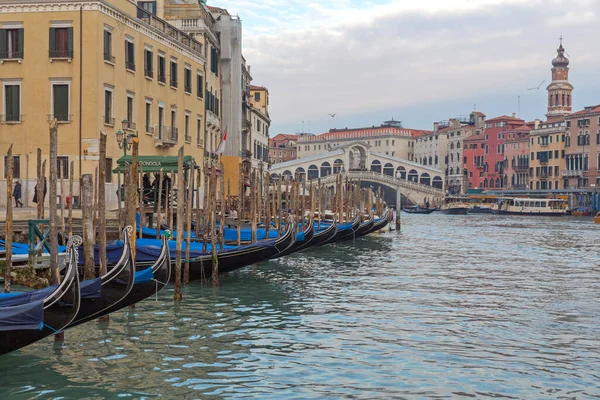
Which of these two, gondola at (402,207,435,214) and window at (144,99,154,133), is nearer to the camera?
window at (144,99,154,133)

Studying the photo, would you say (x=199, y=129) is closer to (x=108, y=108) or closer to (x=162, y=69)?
(x=162, y=69)

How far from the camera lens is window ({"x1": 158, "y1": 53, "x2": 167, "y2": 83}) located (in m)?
21.2

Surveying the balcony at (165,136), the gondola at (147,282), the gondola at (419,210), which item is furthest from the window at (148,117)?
the gondola at (419,210)

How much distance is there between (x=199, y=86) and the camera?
24.5 meters

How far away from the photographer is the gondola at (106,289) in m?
7.16

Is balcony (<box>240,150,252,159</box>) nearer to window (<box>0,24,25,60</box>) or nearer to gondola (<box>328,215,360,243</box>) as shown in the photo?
gondola (<box>328,215,360,243</box>)

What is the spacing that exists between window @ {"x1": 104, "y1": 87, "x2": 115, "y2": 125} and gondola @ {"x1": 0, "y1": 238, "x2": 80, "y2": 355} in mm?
12150

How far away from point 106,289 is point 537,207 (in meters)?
49.1

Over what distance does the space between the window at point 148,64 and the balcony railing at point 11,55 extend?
321 centimetres

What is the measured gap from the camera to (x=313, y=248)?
2098 cm

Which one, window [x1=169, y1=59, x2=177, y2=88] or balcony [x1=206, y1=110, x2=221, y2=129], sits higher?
window [x1=169, y1=59, x2=177, y2=88]

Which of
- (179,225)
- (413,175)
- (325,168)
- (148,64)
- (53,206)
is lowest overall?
(179,225)

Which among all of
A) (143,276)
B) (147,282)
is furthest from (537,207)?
(143,276)

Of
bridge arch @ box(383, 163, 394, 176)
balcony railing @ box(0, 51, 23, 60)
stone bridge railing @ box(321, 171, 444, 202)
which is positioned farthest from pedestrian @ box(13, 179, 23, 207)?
bridge arch @ box(383, 163, 394, 176)
